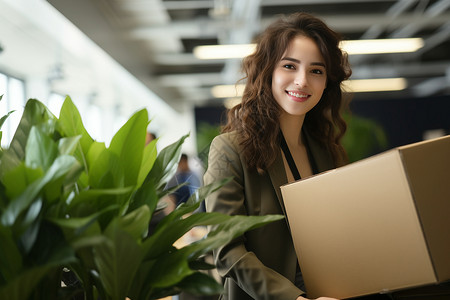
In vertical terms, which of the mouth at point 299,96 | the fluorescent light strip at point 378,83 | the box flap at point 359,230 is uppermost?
the fluorescent light strip at point 378,83

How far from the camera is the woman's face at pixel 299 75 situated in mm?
1454

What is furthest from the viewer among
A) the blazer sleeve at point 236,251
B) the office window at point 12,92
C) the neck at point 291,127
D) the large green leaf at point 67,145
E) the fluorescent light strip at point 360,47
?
the fluorescent light strip at point 360,47

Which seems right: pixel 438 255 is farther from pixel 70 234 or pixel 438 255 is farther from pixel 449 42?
pixel 449 42

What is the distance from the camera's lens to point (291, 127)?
1563mm

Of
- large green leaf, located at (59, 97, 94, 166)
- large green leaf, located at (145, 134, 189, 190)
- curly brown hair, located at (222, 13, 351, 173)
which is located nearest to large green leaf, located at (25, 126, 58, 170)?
large green leaf, located at (59, 97, 94, 166)

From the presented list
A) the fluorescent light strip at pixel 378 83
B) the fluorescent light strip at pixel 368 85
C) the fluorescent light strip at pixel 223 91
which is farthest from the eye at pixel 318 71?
the fluorescent light strip at pixel 223 91

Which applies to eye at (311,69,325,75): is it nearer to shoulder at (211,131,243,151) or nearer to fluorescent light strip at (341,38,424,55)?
shoulder at (211,131,243,151)

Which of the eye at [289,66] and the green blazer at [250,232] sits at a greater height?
the eye at [289,66]

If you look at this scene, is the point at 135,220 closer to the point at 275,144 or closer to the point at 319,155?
the point at 275,144

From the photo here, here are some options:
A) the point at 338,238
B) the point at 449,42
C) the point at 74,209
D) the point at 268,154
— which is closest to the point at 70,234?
the point at 74,209

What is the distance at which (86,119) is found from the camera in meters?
9.48

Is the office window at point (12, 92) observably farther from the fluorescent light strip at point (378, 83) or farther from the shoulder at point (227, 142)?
the fluorescent light strip at point (378, 83)

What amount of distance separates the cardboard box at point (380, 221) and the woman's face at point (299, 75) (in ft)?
1.01

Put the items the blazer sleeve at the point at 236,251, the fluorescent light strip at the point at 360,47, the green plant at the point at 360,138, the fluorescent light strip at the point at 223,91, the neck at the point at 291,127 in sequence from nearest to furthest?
the blazer sleeve at the point at 236,251 < the neck at the point at 291,127 < the fluorescent light strip at the point at 360,47 < the green plant at the point at 360,138 < the fluorescent light strip at the point at 223,91
